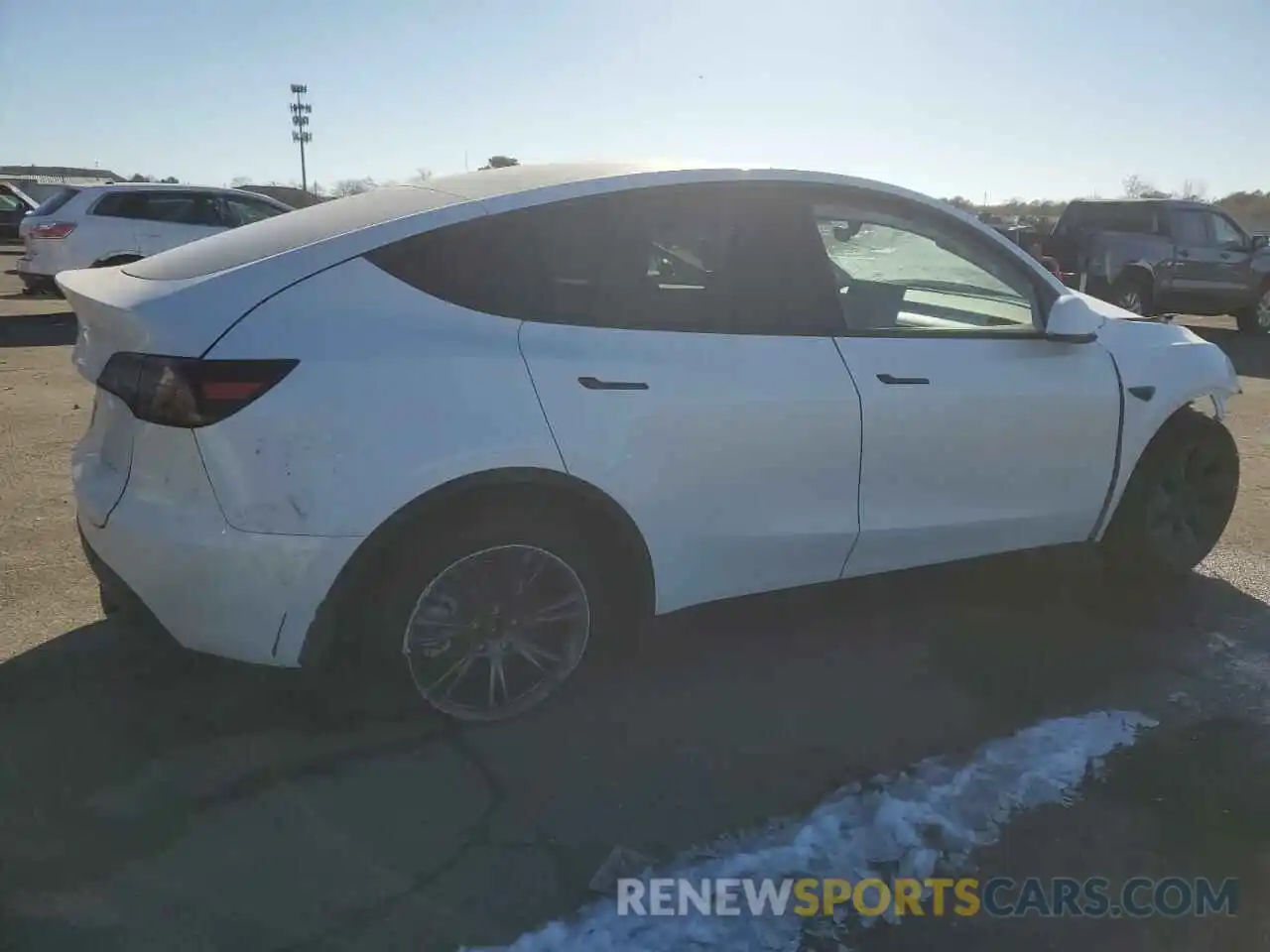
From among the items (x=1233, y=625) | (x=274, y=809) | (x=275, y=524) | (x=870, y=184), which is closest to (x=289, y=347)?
(x=275, y=524)

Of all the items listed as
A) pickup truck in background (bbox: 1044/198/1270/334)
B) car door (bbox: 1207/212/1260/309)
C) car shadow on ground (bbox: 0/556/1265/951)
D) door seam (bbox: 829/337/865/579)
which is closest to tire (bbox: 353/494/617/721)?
car shadow on ground (bbox: 0/556/1265/951)

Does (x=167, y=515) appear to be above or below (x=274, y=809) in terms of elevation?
above

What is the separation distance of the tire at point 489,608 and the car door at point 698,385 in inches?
8.4

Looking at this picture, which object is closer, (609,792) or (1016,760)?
(609,792)

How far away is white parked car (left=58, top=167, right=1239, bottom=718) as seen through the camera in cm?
256

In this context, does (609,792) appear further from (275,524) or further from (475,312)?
(475,312)

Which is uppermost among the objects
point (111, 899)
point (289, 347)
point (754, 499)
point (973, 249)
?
point (973, 249)

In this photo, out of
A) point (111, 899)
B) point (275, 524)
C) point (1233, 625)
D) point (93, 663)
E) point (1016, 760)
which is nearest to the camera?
point (111, 899)

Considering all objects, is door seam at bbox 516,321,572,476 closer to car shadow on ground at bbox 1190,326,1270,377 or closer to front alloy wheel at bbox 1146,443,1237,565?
front alloy wheel at bbox 1146,443,1237,565

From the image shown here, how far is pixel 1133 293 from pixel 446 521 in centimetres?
1470

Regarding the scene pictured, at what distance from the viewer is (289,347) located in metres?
2.54

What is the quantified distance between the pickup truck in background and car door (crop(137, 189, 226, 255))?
506 inches

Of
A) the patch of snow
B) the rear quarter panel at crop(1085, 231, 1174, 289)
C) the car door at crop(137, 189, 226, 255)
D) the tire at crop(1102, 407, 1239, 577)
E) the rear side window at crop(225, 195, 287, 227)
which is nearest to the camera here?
the patch of snow

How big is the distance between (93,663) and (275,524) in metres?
1.32
